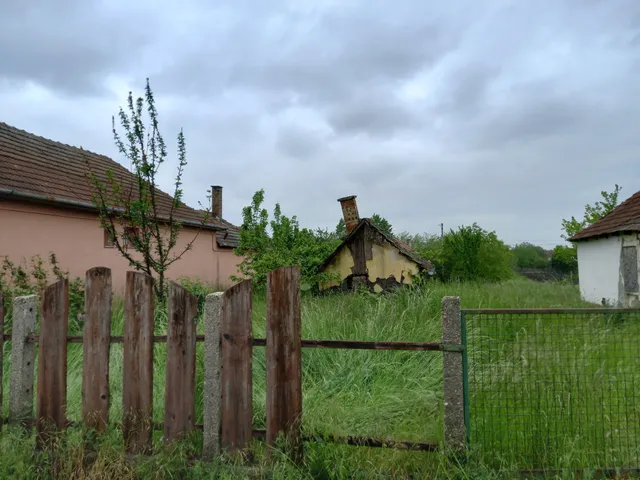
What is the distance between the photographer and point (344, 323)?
5758mm

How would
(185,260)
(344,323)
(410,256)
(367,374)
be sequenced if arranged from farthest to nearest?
(185,260), (410,256), (344,323), (367,374)

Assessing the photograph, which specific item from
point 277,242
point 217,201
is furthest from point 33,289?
point 217,201

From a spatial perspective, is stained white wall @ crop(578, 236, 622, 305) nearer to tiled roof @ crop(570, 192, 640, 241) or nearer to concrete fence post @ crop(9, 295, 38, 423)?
tiled roof @ crop(570, 192, 640, 241)

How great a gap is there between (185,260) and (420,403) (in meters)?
13.0

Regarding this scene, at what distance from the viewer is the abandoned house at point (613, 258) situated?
12527 mm

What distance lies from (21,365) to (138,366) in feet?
3.58

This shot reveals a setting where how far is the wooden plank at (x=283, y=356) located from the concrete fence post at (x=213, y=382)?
0.35 meters

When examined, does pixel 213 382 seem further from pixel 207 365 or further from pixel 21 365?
pixel 21 365

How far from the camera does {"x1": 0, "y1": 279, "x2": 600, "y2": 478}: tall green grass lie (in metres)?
3.01

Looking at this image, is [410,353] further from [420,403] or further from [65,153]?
[65,153]

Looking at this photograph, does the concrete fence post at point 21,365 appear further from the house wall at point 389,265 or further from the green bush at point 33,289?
the house wall at point 389,265

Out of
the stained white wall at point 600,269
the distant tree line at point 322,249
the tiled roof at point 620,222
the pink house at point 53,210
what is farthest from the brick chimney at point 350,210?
the stained white wall at point 600,269

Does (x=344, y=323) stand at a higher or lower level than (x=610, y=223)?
lower

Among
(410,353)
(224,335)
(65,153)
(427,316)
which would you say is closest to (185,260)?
(65,153)
